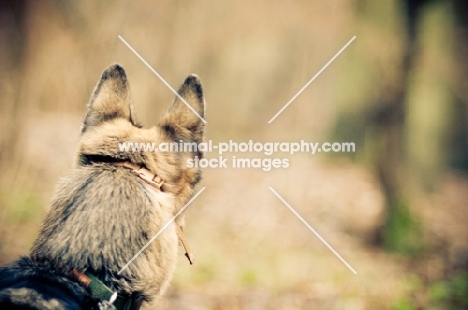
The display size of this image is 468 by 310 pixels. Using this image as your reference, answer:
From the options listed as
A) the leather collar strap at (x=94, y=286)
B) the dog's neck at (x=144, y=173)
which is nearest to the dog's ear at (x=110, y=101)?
the dog's neck at (x=144, y=173)

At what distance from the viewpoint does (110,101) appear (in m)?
2.57

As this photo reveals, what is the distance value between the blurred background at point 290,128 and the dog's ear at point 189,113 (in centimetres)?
270

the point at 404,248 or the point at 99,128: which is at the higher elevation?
the point at 99,128

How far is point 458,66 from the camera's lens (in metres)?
8.38

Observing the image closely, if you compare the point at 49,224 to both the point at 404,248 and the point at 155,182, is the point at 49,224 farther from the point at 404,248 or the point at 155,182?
the point at 404,248

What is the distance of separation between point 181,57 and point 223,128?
176 cm

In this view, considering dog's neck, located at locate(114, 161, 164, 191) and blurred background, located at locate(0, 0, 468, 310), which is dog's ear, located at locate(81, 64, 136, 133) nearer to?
dog's neck, located at locate(114, 161, 164, 191)

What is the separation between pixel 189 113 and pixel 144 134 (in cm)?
29

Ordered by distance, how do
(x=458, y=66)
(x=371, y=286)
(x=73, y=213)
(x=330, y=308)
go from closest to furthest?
(x=73, y=213) → (x=330, y=308) → (x=371, y=286) → (x=458, y=66)

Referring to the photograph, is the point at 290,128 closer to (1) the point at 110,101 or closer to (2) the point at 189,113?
(2) the point at 189,113

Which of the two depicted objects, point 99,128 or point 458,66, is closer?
point 99,128

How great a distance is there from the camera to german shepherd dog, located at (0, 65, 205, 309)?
2020mm

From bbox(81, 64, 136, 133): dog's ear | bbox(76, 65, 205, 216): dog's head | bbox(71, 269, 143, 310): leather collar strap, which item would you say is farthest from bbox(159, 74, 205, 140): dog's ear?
bbox(71, 269, 143, 310): leather collar strap

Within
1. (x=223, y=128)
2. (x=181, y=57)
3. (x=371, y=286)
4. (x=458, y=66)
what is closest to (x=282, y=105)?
(x=223, y=128)
